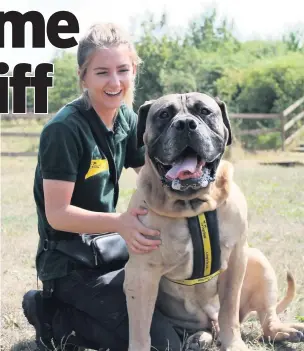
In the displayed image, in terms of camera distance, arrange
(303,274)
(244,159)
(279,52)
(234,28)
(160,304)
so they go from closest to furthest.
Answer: (160,304) → (303,274) → (244,159) → (279,52) → (234,28)

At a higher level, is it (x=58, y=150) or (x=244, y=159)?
(x=58, y=150)

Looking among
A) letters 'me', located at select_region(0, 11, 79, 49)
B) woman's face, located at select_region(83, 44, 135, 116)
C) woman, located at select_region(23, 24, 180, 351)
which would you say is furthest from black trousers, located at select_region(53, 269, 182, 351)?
letters 'me', located at select_region(0, 11, 79, 49)

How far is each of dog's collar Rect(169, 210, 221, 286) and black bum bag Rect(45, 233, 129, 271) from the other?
52 centimetres

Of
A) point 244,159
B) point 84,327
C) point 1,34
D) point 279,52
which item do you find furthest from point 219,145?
point 279,52

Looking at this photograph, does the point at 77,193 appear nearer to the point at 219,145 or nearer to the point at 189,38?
the point at 219,145

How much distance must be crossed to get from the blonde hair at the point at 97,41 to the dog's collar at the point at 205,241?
851 mm

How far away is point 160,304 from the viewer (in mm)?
3219

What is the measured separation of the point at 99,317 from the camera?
3.18 metres

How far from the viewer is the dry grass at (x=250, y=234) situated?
142 inches

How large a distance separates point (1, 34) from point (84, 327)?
4.66 meters

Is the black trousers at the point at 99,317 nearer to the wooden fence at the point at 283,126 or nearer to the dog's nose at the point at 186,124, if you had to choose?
the dog's nose at the point at 186,124

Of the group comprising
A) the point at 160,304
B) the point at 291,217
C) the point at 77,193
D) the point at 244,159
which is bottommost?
the point at 244,159

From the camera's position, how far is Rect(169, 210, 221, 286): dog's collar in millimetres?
2822

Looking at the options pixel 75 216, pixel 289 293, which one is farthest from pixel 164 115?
pixel 289 293
